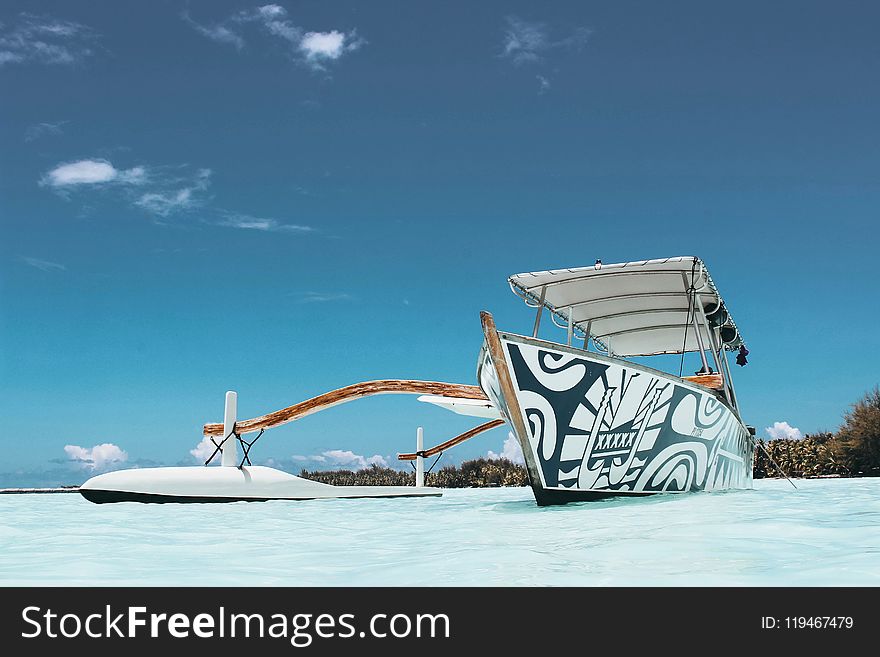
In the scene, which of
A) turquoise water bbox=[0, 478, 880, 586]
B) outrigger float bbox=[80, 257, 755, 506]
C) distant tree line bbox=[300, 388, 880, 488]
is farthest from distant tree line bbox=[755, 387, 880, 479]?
turquoise water bbox=[0, 478, 880, 586]

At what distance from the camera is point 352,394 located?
13.4 metres

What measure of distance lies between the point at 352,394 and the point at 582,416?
18.5 ft

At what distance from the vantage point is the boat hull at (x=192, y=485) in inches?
471

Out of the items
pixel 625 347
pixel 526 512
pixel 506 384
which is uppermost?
pixel 625 347

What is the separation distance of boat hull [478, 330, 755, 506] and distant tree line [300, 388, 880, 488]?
55.8 feet

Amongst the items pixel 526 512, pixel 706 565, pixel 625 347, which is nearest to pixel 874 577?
pixel 706 565

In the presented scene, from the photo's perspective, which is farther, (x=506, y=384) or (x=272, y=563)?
(x=506, y=384)

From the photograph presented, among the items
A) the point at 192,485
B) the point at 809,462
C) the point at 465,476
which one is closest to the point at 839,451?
the point at 809,462

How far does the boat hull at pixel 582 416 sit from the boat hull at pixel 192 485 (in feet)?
16.5

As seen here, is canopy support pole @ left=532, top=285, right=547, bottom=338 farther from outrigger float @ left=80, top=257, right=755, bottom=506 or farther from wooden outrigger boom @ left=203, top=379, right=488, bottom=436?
wooden outrigger boom @ left=203, top=379, right=488, bottom=436

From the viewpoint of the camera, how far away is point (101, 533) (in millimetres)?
6793

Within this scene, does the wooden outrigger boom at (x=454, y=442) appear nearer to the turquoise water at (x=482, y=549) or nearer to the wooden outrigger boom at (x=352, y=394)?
the wooden outrigger boom at (x=352, y=394)

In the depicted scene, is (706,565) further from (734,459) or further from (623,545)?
(734,459)
